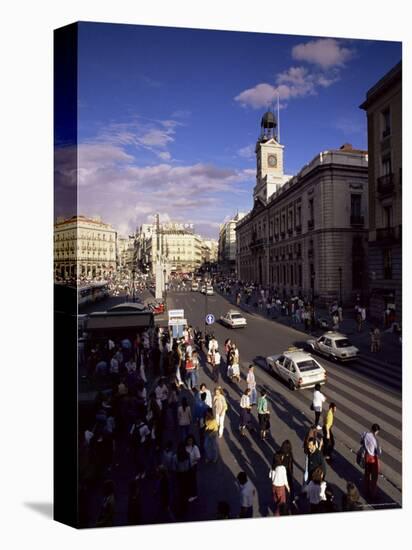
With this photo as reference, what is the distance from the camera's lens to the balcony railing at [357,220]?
12.0 metres

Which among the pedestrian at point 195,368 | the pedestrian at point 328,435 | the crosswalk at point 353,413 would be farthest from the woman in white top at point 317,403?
the pedestrian at point 195,368

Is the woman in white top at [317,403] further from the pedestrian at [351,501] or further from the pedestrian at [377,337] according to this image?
the pedestrian at [377,337]

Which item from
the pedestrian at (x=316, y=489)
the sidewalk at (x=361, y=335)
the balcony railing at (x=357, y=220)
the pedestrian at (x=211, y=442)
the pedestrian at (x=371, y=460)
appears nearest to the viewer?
the pedestrian at (x=316, y=489)

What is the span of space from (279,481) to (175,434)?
2771 mm

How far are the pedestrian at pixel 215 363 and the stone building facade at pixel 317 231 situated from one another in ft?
9.96

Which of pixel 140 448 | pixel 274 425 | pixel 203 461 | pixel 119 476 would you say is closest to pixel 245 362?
pixel 274 425

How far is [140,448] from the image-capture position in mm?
8836

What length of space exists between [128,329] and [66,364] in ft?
5.94

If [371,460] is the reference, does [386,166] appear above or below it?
above

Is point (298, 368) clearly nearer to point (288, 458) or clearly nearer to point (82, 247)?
point (288, 458)

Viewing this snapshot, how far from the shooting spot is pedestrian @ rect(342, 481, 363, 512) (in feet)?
26.2

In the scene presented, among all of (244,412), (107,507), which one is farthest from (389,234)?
(107,507)

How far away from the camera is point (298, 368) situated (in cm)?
1148

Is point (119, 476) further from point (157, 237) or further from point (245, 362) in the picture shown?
point (157, 237)
